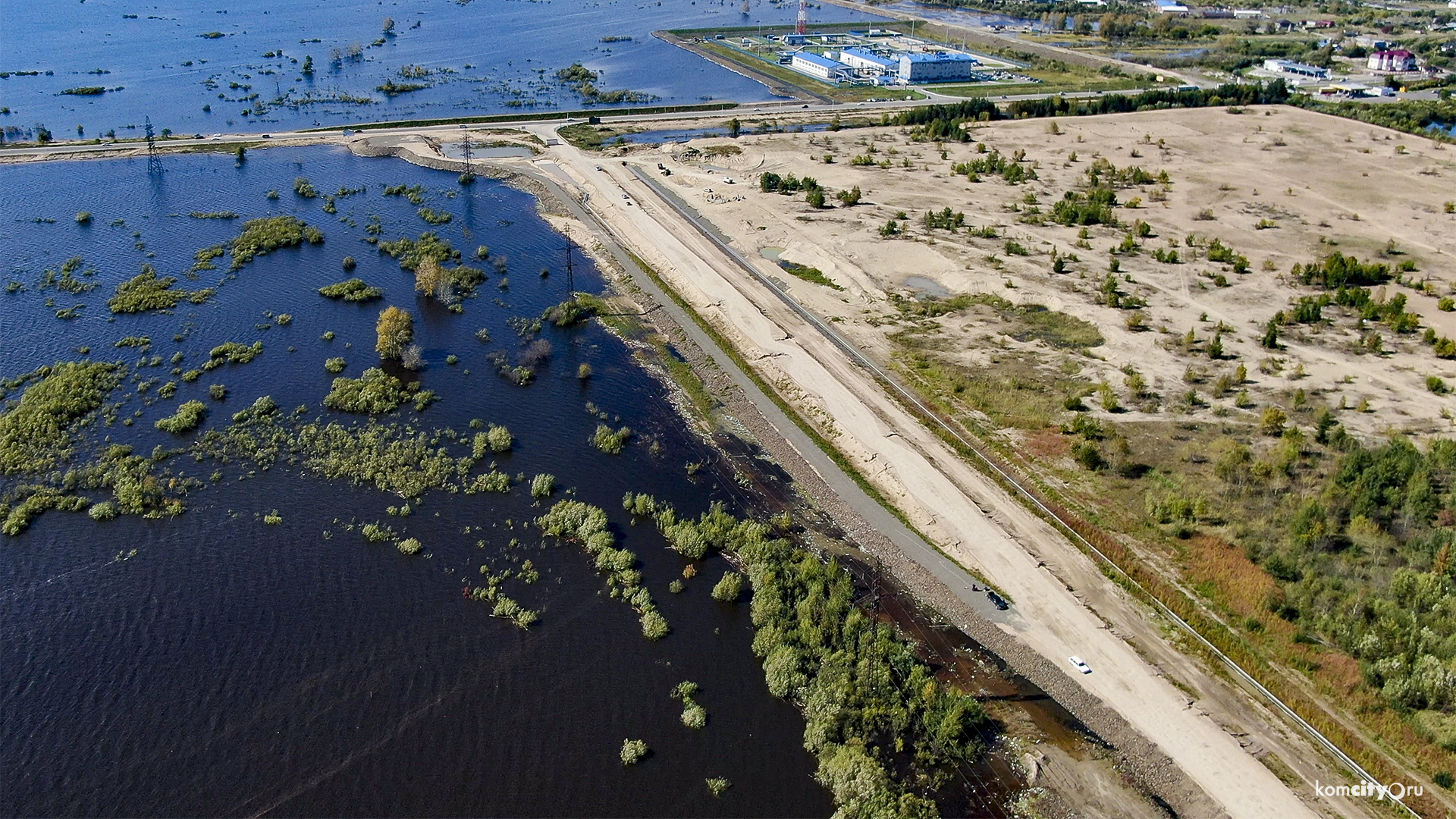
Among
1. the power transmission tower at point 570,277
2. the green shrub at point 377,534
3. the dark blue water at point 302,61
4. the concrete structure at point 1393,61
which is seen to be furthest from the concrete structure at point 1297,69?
the green shrub at point 377,534

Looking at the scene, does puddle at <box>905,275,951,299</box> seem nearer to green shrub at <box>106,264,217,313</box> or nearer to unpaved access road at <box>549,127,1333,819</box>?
unpaved access road at <box>549,127,1333,819</box>

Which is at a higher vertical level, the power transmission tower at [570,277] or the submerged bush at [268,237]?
the submerged bush at [268,237]

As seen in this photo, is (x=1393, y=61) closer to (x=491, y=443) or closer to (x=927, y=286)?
(x=927, y=286)

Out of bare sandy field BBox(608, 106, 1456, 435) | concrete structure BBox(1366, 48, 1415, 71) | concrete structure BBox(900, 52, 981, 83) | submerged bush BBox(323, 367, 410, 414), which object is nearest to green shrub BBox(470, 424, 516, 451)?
submerged bush BBox(323, 367, 410, 414)

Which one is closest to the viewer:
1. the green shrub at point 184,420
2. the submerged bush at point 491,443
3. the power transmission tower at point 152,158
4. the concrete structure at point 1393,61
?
the submerged bush at point 491,443

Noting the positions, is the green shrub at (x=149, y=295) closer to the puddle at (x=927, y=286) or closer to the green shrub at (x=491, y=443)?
the green shrub at (x=491, y=443)

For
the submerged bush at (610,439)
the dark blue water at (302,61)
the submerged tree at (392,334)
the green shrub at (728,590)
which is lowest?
the green shrub at (728,590)
